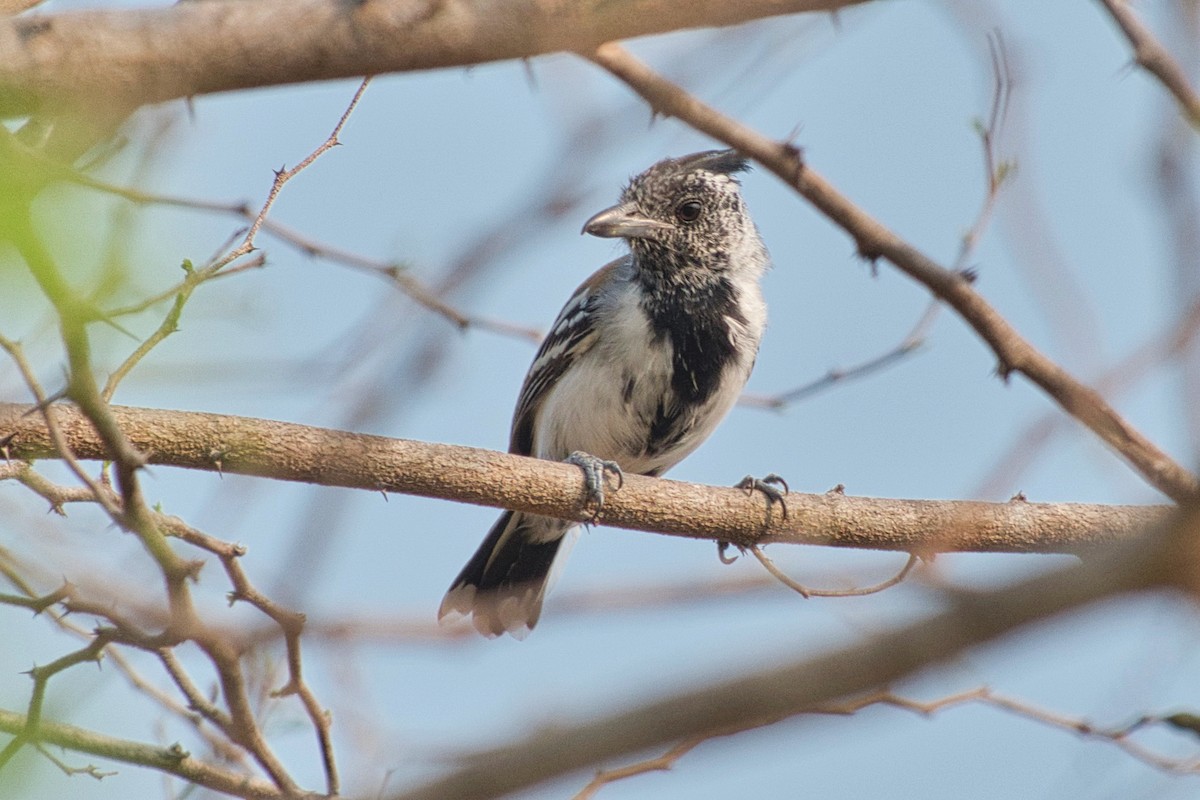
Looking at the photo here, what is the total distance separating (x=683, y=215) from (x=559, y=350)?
1139 millimetres

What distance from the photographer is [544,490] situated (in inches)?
193

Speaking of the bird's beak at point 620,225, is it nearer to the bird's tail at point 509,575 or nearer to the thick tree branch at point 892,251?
the bird's tail at point 509,575

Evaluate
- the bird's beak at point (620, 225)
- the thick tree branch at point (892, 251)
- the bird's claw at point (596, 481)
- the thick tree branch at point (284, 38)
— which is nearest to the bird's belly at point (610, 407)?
the bird's beak at point (620, 225)

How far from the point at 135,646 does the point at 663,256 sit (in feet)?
14.1

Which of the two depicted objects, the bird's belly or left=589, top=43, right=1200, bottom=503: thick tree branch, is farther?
the bird's belly

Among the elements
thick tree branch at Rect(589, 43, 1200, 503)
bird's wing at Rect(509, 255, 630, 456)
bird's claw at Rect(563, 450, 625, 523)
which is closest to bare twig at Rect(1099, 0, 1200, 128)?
thick tree branch at Rect(589, 43, 1200, 503)

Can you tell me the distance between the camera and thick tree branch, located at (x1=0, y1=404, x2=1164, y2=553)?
13.9ft

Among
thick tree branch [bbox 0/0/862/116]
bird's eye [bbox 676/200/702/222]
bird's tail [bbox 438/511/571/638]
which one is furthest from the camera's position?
bird's eye [bbox 676/200/702/222]

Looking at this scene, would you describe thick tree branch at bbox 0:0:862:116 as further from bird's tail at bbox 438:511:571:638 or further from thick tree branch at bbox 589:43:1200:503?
bird's tail at bbox 438:511:571:638

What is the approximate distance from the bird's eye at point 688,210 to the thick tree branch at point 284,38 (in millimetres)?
4453

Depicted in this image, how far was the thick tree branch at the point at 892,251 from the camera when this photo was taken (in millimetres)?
3830

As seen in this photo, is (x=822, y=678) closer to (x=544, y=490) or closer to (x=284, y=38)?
(x=284, y=38)

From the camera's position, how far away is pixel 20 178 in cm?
212

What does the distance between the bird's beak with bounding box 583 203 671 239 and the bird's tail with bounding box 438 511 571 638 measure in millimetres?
1602
